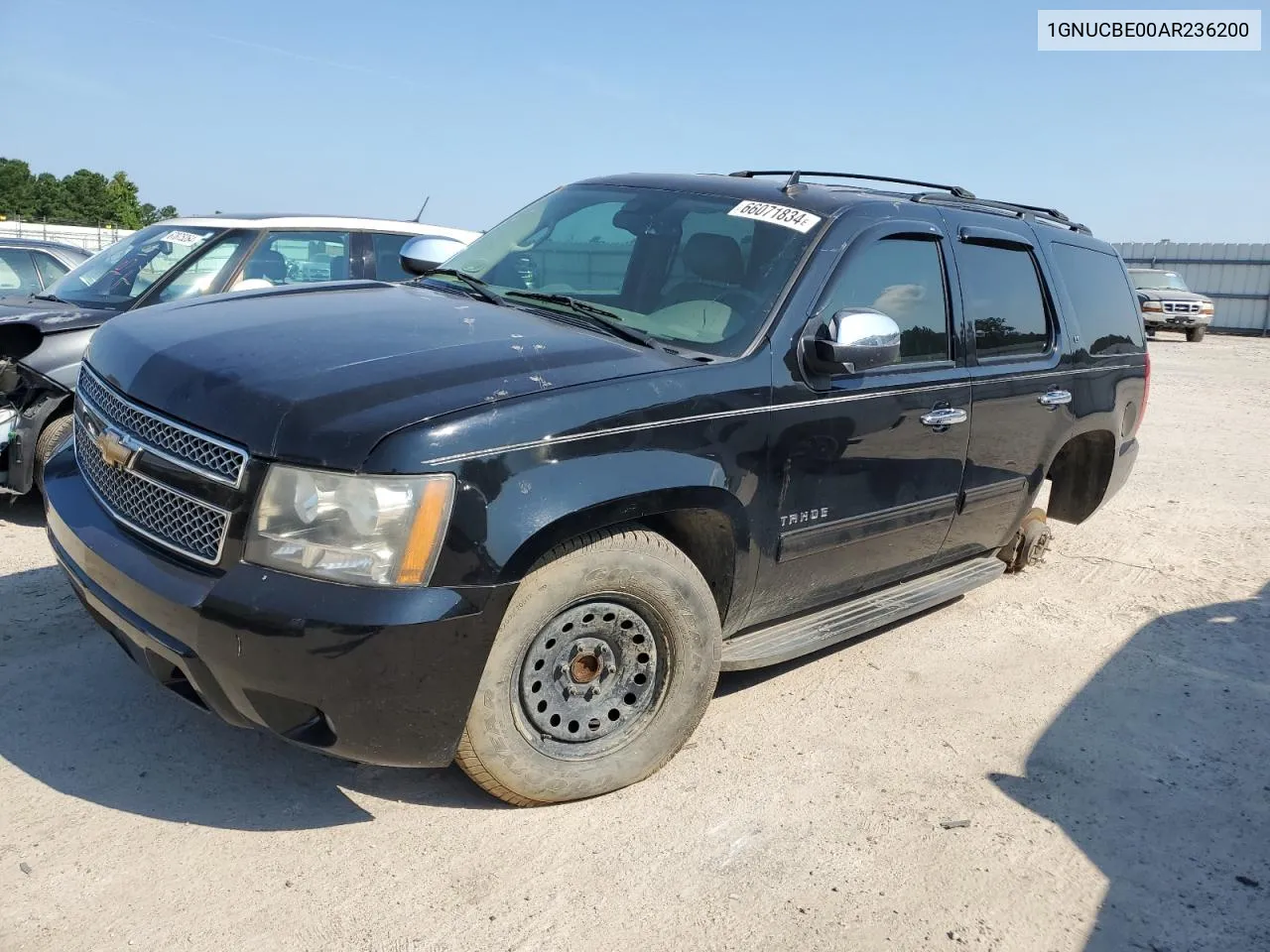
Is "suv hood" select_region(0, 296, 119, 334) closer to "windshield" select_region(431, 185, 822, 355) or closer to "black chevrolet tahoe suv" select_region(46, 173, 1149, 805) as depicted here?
"black chevrolet tahoe suv" select_region(46, 173, 1149, 805)

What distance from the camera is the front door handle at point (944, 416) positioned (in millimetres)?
3830

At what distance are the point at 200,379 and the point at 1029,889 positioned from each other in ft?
8.79

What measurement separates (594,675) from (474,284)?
169 centimetres

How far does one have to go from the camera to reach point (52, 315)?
546 cm

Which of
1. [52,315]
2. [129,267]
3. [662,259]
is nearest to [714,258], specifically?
[662,259]

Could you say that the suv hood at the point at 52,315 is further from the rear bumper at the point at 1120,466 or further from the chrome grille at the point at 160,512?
the rear bumper at the point at 1120,466

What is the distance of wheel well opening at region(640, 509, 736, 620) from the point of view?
3.09m

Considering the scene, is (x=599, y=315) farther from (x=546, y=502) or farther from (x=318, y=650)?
(x=318, y=650)

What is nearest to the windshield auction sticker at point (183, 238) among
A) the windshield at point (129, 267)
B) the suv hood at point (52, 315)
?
the windshield at point (129, 267)

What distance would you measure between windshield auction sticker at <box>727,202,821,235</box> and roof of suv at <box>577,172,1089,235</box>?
0.04 m

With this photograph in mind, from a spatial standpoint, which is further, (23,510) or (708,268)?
(23,510)

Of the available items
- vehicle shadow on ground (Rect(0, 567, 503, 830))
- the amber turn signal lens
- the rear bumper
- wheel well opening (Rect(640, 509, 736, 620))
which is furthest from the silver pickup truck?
the amber turn signal lens

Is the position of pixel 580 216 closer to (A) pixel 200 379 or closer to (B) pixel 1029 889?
(A) pixel 200 379

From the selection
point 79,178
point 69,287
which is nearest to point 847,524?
point 69,287
